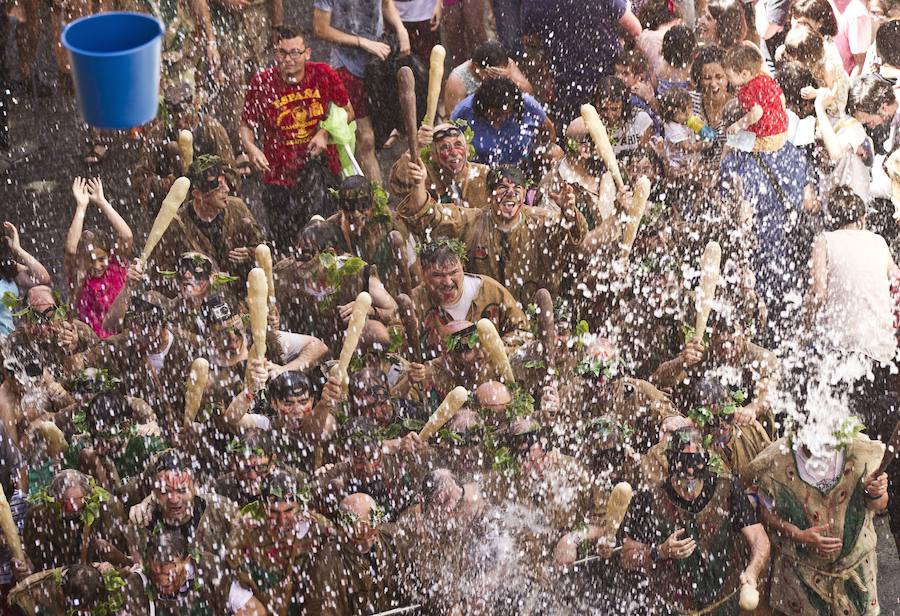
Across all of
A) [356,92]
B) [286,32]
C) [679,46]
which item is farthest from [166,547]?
[679,46]

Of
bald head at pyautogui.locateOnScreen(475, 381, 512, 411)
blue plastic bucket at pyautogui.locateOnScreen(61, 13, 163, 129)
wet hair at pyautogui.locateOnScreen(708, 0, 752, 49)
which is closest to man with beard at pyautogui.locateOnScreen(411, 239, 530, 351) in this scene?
bald head at pyautogui.locateOnScreen(475, 381, 512, 411)

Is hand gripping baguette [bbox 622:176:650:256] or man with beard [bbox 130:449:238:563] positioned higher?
hand gripping baguette [bbox 622:176:650:256]

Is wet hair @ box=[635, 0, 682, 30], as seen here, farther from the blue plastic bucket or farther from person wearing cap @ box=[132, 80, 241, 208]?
the blue plastic bucket

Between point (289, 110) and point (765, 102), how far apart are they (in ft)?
6.09

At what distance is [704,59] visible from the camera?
526 centimetres

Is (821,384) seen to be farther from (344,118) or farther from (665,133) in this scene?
(344,118)

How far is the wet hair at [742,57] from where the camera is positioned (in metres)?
5.26

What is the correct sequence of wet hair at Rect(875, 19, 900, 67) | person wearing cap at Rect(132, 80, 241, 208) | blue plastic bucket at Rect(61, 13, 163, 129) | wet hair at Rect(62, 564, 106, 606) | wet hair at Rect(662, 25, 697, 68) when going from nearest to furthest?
blue plastic bucket at Rect(61, 13, 163, 129) → wet hair at Rect(62, 564, 106, 606) → person wearing cap at Rect(132, 80, 241, 208) → wet hair at Rect(662, 25, 697, 68) → wet hair at Rect(875, 19, 900, 67)

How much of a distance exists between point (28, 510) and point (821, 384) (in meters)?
3.04

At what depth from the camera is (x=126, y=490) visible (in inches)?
191

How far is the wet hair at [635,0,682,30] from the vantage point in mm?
5137

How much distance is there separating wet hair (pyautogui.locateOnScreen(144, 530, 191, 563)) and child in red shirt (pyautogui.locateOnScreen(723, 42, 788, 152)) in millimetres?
2604

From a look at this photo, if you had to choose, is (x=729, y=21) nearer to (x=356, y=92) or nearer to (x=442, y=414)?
(x=356, y=92)

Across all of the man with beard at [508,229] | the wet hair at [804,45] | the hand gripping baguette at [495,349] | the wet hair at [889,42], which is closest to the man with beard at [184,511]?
the hand gripping baguette at [495,349]
